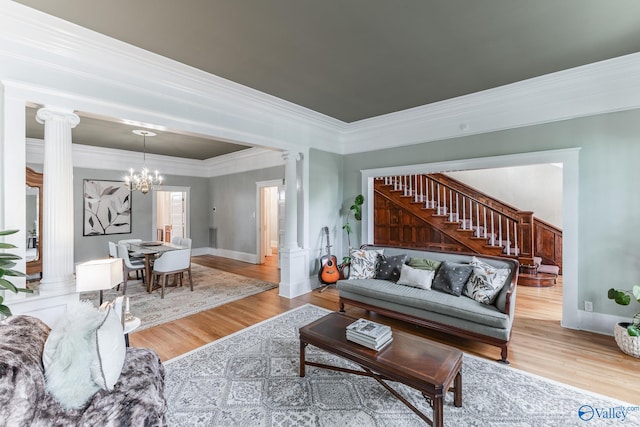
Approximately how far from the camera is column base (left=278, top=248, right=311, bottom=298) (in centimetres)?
452

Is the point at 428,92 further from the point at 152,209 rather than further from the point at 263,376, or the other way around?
the point at 152,209

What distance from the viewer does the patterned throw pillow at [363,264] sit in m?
3.83

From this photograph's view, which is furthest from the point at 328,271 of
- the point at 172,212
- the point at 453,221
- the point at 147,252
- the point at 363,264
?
the point at 172,212

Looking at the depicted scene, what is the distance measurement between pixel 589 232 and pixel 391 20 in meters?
3.22

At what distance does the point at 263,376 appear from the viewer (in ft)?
7.84

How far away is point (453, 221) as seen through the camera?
588 centimetres

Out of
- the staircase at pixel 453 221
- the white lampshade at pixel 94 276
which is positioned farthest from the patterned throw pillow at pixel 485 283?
the white lampshade at pixel 94 276

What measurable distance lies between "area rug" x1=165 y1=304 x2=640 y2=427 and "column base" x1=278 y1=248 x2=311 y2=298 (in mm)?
1816

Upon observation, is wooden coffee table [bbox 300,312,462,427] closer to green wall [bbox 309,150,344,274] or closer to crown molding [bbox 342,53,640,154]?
green wall [bbox 309,150,344,274]

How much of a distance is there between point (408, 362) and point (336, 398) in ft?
2.23

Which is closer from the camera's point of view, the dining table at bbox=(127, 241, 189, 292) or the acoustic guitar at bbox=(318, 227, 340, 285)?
the dining table at bbox=(127, 241, 189, 292)

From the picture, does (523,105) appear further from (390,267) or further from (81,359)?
(81,359)

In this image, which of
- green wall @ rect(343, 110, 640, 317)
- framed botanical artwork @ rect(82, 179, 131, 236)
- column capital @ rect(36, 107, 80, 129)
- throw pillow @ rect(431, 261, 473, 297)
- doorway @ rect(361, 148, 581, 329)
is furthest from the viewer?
framed botanical artwork @ rect(82, 179, 131, 236)

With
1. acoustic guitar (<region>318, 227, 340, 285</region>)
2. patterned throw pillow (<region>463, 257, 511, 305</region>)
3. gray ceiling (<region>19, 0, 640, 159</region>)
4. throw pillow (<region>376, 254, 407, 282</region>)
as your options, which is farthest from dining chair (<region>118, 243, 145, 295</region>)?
patterned throw pillow (<region>463, 257, 511, 305</region>)
